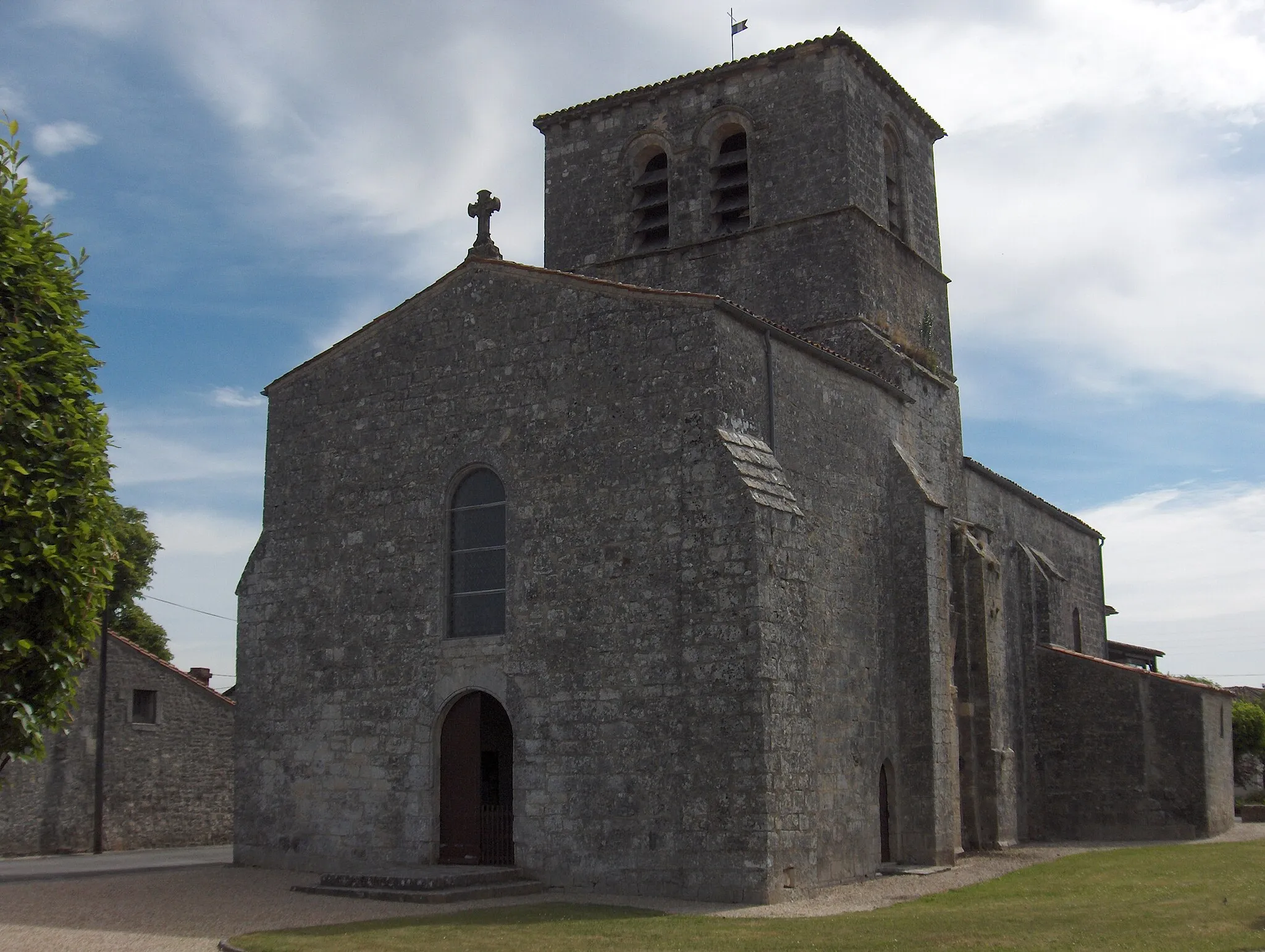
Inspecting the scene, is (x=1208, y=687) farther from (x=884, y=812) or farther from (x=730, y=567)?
(x=730, y=567)

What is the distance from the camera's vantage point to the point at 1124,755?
909 inches

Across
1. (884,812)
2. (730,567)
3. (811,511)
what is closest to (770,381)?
(811,511)

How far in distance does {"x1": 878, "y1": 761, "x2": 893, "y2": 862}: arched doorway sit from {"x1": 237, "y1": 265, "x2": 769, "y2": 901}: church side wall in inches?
168

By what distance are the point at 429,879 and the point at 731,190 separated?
13.6 m

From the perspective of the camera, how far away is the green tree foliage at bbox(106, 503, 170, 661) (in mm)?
34062

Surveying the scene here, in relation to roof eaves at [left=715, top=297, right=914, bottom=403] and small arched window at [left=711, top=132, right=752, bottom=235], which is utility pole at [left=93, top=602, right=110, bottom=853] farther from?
roof eaves at [left=715, top=297, right=914, bottom=403]

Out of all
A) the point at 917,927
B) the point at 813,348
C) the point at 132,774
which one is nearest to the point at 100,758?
the point at 132,774

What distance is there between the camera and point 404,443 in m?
17.8

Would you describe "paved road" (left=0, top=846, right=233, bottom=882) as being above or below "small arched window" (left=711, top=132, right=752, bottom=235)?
below

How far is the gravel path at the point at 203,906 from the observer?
11.7 meters

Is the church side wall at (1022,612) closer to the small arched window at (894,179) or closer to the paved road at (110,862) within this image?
the small arched window at (894,179)

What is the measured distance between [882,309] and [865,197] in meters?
2.04

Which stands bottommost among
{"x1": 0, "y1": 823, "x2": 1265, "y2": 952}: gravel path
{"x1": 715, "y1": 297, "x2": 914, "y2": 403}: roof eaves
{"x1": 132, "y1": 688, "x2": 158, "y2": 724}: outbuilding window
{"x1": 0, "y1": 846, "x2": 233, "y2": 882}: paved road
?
{"x1": 0, "y1": 846, "x2": 233, "y2": 882}: paved road

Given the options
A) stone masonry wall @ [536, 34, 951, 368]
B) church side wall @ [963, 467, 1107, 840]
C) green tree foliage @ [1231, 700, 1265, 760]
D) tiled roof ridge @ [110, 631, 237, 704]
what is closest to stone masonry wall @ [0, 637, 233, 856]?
tiled roof ridge @ [110, 631, 237, 704]
